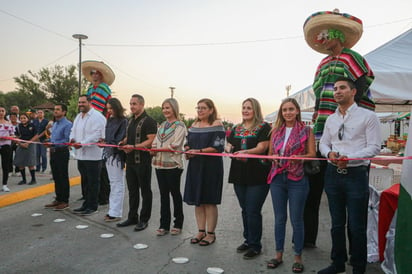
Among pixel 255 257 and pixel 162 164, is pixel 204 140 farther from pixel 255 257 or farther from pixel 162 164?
pixel 255 257

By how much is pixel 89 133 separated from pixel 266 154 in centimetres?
322

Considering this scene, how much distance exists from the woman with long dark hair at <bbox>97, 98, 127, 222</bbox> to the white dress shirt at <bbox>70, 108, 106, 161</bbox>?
0.92ft

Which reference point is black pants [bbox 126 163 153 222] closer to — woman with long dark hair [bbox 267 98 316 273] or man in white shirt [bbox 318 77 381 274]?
woman with long dark hair [bbox 267 98 316 273]

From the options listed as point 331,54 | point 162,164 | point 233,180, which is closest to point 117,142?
point 162,164

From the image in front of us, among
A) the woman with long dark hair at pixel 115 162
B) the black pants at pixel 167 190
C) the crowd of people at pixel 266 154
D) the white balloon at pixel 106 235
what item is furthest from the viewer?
the woman with long dark hair at pixel 115 162

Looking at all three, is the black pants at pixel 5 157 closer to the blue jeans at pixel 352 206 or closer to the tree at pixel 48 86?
the blue jeans at pixel 352 206

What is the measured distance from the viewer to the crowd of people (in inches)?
124

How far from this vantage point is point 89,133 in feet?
18.6

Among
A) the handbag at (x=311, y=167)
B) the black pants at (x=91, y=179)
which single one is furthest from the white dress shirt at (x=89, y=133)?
the handbag at (x=311, y=167)

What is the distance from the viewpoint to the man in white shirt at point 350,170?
305 cm

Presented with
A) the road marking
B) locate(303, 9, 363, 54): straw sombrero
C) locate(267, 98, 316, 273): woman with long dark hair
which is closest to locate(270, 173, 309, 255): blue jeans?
locate(267, 98, 316, 273): woman with long dark hair

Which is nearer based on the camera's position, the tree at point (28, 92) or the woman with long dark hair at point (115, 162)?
the woman with long dark hair at point (115, 162)

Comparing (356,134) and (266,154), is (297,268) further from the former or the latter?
(356,134)

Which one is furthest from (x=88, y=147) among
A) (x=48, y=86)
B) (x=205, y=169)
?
→ (x=48, y=86)
